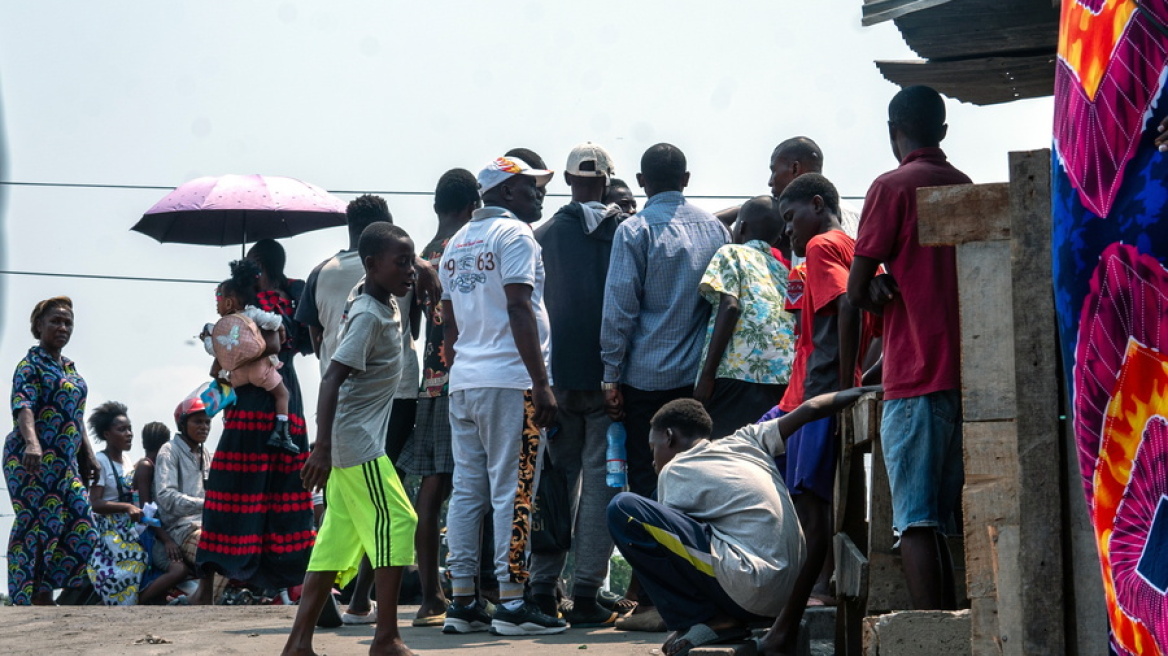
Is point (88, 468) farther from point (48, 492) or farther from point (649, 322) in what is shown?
point (649, 322)

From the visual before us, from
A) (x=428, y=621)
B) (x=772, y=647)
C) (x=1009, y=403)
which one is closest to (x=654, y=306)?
(x=428, y=621)

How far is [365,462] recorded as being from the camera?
16.6ft

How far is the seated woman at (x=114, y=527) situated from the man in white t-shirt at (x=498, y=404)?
388cm

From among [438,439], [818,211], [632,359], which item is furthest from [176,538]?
[818,211]

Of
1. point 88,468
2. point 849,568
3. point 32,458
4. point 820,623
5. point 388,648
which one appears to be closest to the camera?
point 849,568

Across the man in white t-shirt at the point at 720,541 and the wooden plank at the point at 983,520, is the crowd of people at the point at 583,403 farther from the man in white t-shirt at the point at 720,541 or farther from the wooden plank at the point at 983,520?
the wooden plank at the point at 983,520

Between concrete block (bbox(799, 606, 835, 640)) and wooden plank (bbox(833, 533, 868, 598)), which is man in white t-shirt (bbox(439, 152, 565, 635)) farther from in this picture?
wooden plank (bbox(833, 533, 868, 598))

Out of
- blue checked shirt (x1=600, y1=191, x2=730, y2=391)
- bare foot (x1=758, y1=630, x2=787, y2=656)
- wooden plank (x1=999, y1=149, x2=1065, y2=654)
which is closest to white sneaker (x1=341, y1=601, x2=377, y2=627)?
blue checked shirt (x1=600, y1=191, x2=730, y2=391)

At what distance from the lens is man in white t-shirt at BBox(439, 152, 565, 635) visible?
5.68 m

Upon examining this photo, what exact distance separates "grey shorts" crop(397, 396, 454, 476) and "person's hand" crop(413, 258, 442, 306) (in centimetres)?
49

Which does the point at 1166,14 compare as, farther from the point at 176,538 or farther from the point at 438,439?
the point at 176,538

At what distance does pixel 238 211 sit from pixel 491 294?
185 inches

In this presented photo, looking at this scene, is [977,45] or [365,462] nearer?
[977,45]

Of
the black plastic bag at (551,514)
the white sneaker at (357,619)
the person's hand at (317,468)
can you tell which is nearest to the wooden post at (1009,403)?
the person's hand at (317,468)
